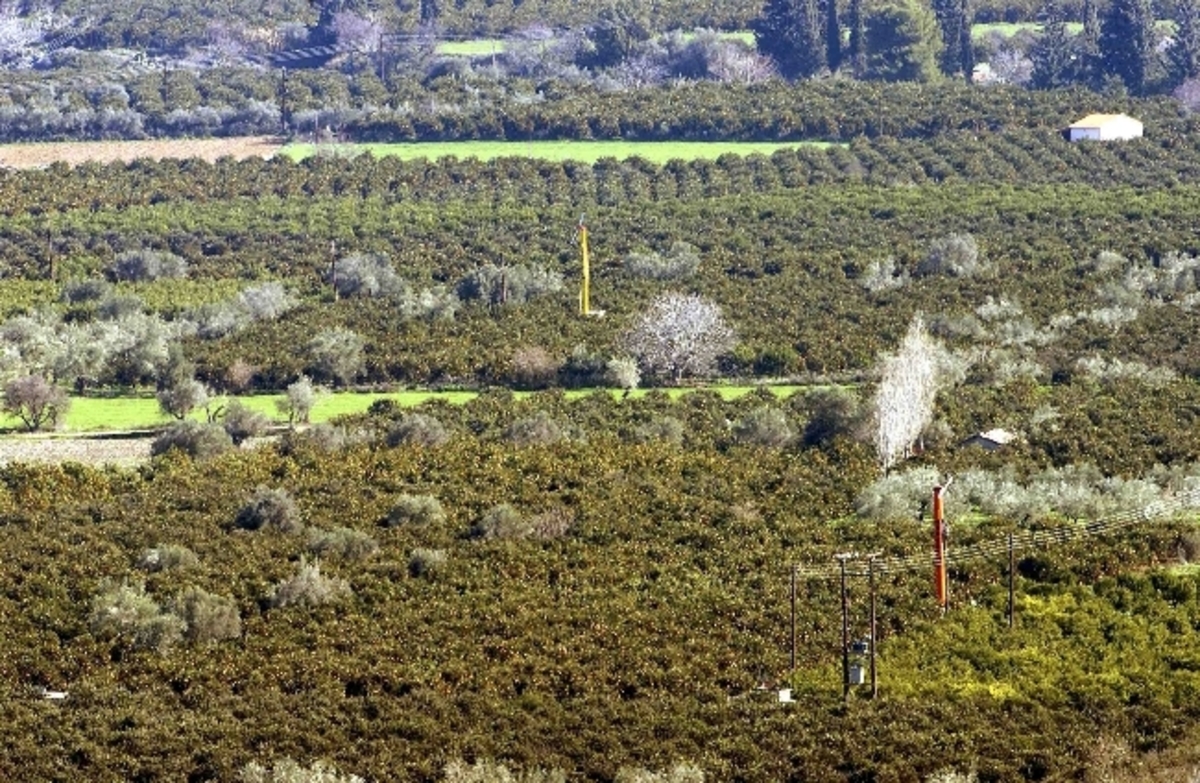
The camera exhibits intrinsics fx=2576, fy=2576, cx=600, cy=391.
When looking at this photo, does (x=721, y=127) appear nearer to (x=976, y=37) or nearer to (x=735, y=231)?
(x=735, y=231)

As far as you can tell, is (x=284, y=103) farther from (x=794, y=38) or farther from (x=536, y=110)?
(x=794, y=38)

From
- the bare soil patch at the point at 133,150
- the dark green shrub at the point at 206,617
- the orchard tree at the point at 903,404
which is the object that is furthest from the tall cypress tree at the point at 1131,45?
the dark green shrub at the point at 206,617

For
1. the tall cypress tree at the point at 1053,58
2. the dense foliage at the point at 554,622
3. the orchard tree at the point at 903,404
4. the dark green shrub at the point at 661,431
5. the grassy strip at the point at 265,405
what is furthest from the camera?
the tall cypress tree at the point at 1053,58

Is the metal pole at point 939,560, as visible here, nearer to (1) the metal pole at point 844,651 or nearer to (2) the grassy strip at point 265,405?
(1) the metal pole at point 844,651

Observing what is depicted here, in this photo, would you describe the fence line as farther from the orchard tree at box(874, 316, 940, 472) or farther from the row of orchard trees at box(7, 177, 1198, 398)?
the row of orchard trees at box(7, 177, 1198, 398)

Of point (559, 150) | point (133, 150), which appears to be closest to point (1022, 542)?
point (559, 150)

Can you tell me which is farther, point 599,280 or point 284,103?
point 284,103
